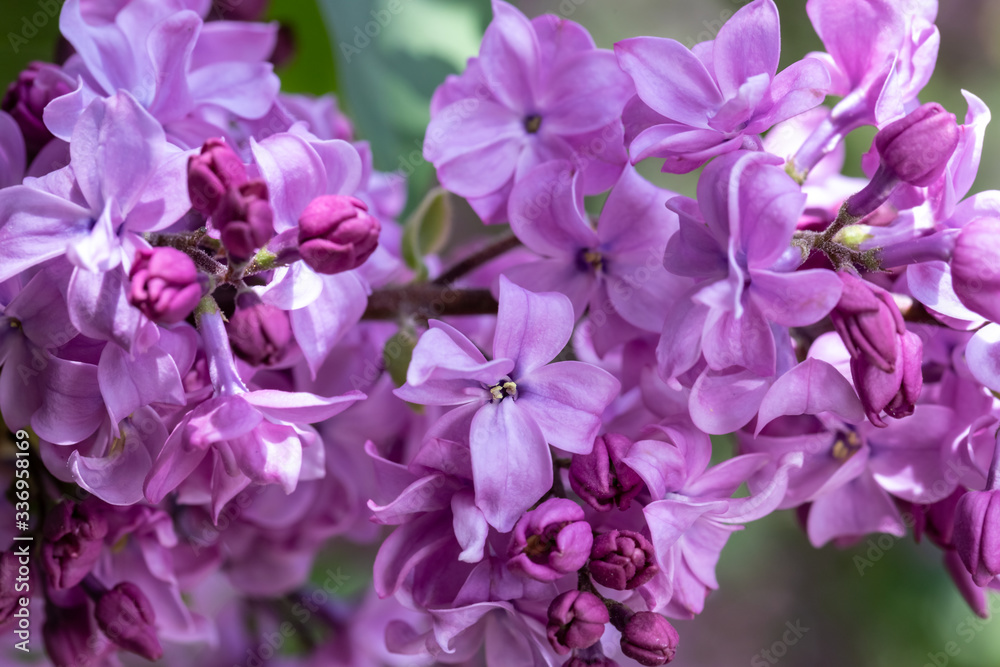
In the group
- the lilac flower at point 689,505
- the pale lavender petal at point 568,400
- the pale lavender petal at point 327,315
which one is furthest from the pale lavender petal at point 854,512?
the pale lavender petal at point 327,315

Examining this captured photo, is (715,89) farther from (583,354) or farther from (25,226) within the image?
(25,226)

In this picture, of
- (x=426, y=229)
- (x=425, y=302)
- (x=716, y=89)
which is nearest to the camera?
(x=716, y=89)

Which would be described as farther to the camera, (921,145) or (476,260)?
(476,260)

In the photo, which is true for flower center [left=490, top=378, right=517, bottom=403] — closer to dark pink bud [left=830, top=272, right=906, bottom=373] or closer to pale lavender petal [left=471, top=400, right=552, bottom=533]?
pale lavender petal [left=471, top=400, right=552, bottom=533]

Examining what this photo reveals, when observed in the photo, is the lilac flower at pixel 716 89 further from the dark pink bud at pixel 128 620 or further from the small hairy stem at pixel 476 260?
the dark pink bud at pixel 128 620

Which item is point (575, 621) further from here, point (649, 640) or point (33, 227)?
point (33, 227)

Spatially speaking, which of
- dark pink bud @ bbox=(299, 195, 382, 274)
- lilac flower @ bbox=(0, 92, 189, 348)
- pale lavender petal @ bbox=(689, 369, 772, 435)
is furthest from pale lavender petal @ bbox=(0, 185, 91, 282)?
pale lavender petal @ bbox=(689, 369, 772, 435)

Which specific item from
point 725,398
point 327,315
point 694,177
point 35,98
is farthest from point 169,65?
point 694,177
